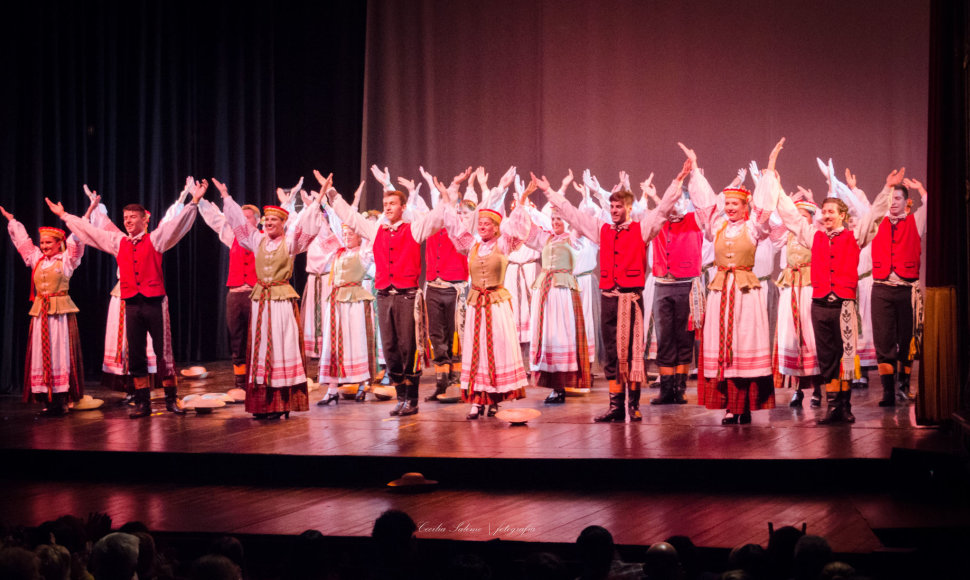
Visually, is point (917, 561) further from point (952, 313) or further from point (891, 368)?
point (891, 368)

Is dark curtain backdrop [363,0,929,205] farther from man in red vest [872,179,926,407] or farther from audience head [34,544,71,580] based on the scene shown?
audience head [34,544,71,580]

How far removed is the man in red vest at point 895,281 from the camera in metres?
5.86

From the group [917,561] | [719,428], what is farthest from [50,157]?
[917,561]

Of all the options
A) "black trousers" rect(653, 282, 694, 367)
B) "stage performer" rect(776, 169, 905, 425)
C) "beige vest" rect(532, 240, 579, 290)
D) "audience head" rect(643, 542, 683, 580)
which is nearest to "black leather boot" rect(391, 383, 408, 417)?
"beige vest" rect(532, 240, 579, 290)

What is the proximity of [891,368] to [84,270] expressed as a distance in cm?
664

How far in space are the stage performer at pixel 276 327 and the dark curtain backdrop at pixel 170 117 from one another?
2.93 metres

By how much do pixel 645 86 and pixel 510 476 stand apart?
567 centimetres

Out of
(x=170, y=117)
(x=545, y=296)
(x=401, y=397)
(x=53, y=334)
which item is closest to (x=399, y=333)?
(x=401, y=397)

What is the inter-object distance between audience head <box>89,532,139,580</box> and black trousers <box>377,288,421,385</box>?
3699mm

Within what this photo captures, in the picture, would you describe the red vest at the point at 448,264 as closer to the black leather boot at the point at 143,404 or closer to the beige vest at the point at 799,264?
the black leather boot at the point at 143,404

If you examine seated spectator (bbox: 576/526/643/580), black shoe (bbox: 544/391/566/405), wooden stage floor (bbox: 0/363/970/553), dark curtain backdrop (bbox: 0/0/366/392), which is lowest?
wooden stage floor (bbox: 0/363/970/553)

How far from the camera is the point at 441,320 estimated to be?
22.4 feet

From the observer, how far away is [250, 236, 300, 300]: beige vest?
584 centimetres

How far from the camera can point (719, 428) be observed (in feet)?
17.1
